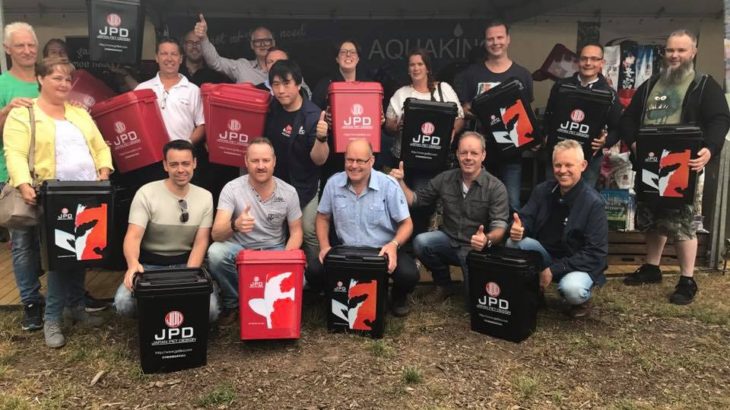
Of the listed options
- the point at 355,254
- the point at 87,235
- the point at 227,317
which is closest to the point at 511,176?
the point at 355,254

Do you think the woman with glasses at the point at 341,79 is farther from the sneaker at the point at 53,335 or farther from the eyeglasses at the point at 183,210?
the sneaker at the point at 53,335

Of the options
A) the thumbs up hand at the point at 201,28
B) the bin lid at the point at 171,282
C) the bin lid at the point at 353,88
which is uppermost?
the thumbs up hand at the point at 201,28

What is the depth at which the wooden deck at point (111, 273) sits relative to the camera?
3848 millimetres

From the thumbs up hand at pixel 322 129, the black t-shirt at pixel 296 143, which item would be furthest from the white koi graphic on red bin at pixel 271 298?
the thumbs up hand at pixel 322 129

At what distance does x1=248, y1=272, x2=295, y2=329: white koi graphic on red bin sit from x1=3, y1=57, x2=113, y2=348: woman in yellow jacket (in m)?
1.15

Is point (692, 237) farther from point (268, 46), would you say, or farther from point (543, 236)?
point (268, 46)

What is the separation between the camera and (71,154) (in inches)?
121

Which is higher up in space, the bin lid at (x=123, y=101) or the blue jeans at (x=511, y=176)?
the bin lid at (x=123, y=101)

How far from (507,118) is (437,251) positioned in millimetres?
1018

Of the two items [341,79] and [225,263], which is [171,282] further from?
[341,79]

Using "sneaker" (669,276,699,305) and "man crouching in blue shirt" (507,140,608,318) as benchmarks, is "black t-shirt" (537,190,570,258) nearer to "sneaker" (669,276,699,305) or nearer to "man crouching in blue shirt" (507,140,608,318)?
"man crouching in blue shirt" (507,140,608,318)

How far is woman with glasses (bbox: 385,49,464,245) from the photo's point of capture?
376cm

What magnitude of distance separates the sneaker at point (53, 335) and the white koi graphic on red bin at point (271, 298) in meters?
1.12

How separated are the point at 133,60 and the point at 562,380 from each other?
333cm
